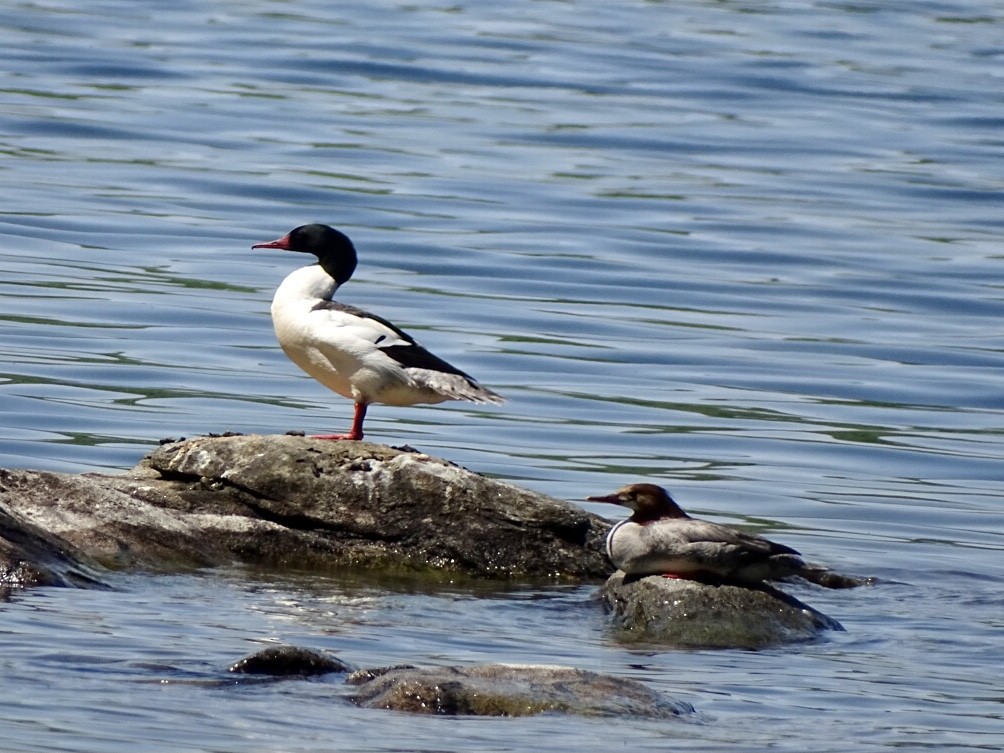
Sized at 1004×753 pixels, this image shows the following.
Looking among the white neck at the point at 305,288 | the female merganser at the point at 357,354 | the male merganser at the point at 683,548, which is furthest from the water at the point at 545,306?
the white neck at the point at 305,288

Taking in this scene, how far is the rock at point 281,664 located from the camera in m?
7.62

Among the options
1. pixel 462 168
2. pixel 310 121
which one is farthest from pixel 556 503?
pixel 310 121

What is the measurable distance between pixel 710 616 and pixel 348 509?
6.47 feet

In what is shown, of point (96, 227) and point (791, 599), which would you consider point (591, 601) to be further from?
point (96, 227)

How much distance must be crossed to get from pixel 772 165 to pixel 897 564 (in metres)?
16.7

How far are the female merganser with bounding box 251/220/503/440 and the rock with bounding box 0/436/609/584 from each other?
356mm

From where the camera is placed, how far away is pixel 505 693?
7.47 m

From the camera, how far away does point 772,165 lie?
27891 millimetres

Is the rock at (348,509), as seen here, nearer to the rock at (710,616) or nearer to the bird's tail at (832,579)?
the rock at (710,616)

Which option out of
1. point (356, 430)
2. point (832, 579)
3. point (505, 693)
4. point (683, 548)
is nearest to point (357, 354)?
point (356, 430)

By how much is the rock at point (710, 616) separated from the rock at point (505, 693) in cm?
154

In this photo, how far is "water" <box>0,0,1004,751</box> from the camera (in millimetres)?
8164

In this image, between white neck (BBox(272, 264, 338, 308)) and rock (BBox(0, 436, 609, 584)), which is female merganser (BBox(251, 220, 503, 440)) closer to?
white neck (BBox(272, 264, 338, 308))

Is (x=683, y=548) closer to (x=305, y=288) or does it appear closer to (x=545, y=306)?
(x=305, y=288)
